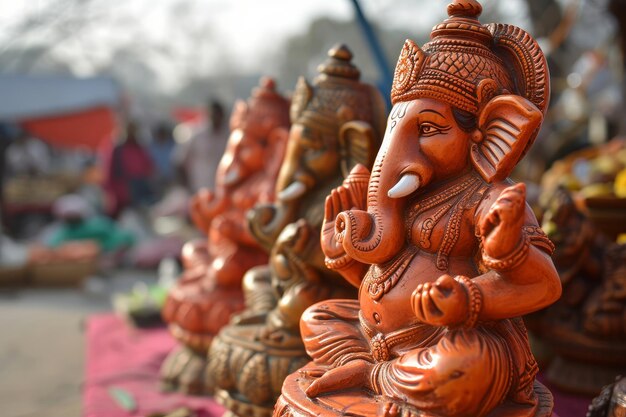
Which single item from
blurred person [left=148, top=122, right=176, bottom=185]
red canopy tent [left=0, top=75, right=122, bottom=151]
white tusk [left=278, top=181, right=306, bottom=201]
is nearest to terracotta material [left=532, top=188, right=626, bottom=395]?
white tusk [left=278, top=181, right=306, bottom=201]

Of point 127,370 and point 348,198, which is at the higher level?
point 348,198

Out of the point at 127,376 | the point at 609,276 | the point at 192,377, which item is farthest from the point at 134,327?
the point at 609,276

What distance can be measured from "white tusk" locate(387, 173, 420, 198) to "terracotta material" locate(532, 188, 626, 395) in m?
1.14

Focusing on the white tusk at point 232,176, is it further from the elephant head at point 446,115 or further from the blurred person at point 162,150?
the blurred person at point 162,150

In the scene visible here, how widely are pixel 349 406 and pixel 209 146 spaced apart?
433 cm

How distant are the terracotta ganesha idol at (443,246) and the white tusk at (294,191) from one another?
1.73 feet

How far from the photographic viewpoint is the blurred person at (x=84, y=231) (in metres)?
6.56

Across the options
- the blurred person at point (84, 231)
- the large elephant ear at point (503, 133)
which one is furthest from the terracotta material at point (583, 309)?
the blurred person at point (84, 231)

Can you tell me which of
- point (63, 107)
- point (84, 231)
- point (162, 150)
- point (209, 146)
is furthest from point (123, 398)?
point (63, 107)

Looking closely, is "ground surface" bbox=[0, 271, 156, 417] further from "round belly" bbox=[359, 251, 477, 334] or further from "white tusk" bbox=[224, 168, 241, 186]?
"round belly" bbox=[359, 251, 477, 334]

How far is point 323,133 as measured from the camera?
2010 mm

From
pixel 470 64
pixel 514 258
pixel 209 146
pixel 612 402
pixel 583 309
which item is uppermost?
pixel 470 64

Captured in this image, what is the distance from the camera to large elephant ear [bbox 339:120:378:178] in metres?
1.89

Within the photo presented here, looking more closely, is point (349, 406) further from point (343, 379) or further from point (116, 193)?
point (116, 193)
